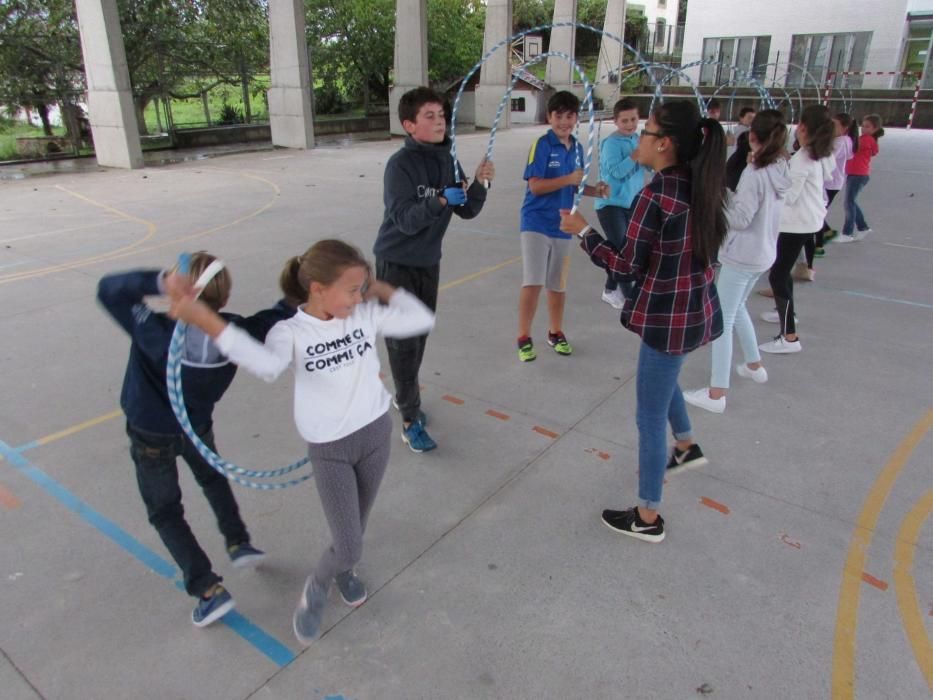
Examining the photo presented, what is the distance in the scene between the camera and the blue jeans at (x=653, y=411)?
3033 mm

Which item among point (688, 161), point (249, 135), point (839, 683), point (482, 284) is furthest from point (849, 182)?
point (249, 135)

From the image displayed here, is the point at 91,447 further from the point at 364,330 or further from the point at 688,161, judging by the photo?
the point at 688,161

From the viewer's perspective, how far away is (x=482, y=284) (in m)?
7.45

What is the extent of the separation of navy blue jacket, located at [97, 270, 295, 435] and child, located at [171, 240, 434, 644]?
19cm

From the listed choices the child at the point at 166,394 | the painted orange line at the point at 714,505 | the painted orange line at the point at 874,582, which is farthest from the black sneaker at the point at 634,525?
the child at the point at 166,394

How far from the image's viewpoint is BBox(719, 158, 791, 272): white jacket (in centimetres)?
429

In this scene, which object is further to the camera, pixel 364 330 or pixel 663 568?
pixel 663 568

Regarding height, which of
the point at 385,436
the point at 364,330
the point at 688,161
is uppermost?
the point at 688,161

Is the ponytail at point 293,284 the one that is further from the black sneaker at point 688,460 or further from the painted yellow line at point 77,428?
the painted yellow line at point 77,428

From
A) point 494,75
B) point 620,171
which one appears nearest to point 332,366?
point 620,171

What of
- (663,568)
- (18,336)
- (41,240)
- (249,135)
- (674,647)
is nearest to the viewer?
(674,647)

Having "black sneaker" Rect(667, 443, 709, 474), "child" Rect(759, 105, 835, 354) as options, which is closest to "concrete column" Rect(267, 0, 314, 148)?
"child" Rect(759, 105, 835, 354)

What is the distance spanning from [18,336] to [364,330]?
4.97 metres

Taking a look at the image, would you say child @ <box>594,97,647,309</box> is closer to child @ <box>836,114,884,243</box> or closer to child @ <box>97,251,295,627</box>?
child @ <box>97,251,295,627</box>
